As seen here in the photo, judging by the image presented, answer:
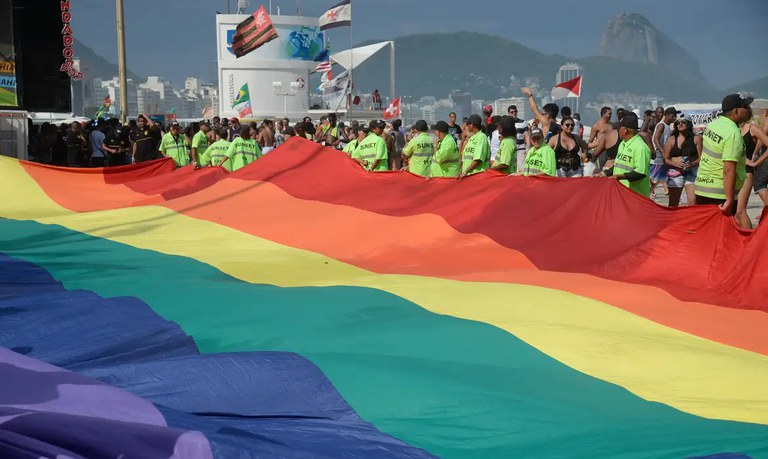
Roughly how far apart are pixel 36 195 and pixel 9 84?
7587mm

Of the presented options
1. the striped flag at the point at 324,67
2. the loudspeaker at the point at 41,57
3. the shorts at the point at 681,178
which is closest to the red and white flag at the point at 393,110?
the striped flag at the point at 324,67

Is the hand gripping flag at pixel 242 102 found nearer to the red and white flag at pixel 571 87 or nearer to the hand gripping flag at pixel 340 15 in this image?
the hand gripping flag at pixel 340 15

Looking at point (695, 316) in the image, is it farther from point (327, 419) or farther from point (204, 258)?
point (204, 258)

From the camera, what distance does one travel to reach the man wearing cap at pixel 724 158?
25.8 feet

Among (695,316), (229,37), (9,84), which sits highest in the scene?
(229,37)

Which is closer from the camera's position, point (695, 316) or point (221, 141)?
point (695, 316)

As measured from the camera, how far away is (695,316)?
5875 mm

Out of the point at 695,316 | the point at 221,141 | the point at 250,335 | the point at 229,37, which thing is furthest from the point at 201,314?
the point at 229,37

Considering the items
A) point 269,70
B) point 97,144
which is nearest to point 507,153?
point 97,144

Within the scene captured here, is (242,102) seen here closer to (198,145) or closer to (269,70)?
(269,70)

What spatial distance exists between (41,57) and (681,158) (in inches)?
543

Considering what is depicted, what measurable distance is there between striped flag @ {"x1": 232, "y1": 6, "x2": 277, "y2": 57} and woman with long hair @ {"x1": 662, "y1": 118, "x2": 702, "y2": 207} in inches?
987

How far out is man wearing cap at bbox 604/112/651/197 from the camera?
9078 mm

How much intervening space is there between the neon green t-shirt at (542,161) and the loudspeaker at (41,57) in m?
12.3
